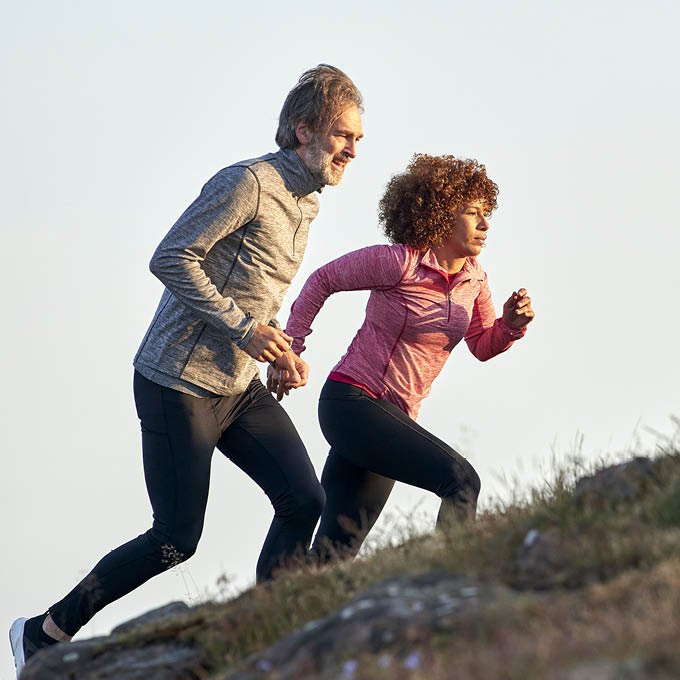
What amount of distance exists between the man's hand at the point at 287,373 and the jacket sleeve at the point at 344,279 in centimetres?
51

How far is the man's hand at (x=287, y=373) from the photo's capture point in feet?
16.8

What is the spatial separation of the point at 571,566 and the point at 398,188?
11.6 feet

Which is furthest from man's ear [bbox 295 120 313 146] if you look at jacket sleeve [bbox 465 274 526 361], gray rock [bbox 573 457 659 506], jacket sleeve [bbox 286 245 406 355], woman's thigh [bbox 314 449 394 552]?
gray rock [bbox 573 457 659 506]

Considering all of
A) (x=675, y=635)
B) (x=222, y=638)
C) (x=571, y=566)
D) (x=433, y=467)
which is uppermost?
(x=433, y=467)

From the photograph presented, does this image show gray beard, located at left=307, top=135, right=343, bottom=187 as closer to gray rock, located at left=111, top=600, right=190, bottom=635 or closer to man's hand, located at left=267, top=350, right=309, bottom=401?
man's hand, located at left=267, top=350, right=309, bottom=401

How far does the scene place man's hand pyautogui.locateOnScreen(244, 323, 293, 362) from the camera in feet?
16.3

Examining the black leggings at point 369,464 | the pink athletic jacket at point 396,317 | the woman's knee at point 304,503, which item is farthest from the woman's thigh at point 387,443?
the woman's knee at point 304,503

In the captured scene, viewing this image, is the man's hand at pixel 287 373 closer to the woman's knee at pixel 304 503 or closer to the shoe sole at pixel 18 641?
the woman's knee at pixel 304 503

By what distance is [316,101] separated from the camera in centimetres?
536

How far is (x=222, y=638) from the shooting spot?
3770mm

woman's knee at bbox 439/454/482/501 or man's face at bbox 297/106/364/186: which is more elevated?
man's face at bbox 297/106/364/186

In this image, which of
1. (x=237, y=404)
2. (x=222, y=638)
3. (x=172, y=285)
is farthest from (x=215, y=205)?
(x=222, y=638)

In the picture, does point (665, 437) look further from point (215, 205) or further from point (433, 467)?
point (215, 205)

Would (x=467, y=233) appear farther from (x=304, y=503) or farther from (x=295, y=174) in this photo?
(x=304, y=503)
